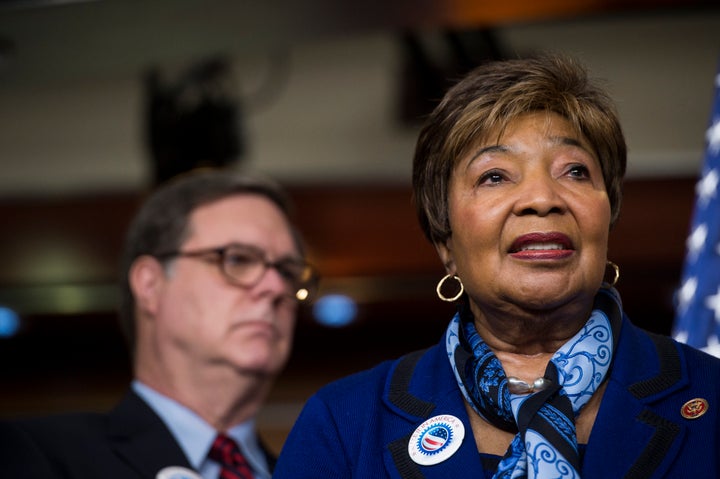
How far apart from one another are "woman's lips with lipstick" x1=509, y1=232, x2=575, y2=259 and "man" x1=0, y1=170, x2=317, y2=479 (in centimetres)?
117

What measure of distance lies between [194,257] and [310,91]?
2.29 m

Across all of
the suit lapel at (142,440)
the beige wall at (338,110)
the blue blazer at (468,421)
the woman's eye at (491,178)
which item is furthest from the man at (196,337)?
the beige wall at (338,110)

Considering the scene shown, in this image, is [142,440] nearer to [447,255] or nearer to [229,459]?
[229,459]

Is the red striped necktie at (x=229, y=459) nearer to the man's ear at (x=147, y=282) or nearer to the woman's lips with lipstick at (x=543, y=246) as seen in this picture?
the man's ear at (x=147, y=282)

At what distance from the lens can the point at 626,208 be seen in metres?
4.48

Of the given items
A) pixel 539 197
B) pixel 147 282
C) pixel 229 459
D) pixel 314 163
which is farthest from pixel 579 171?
pixel 314 163

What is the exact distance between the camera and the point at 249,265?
285 cm

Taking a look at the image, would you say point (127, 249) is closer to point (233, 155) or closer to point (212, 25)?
point (212, 25)

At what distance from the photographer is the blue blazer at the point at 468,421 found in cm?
149

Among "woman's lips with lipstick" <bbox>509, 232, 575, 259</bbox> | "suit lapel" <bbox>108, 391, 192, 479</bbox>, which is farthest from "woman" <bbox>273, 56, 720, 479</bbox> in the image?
"suit lapel" <bbox>108, 391, 192, 479</bbox>

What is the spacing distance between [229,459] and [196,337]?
342 mm

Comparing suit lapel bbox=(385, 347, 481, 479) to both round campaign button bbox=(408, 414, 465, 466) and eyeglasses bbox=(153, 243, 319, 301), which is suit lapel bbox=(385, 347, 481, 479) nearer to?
round campaign button bbox=(408, 414, 465, 466)

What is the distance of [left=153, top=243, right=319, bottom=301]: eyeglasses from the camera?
2816 mm

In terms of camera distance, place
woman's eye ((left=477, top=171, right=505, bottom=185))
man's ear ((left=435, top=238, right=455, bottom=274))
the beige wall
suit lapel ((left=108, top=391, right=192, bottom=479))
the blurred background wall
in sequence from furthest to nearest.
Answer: the beige wall < the blurred background wall < suit lapel ((left=108, top=391, right=192, bottom=479)) < man's ear ((left=435, top=238, right=455, bottom=274)) < woman's eye ((left=477, top=171, right=505, bottom=185))
